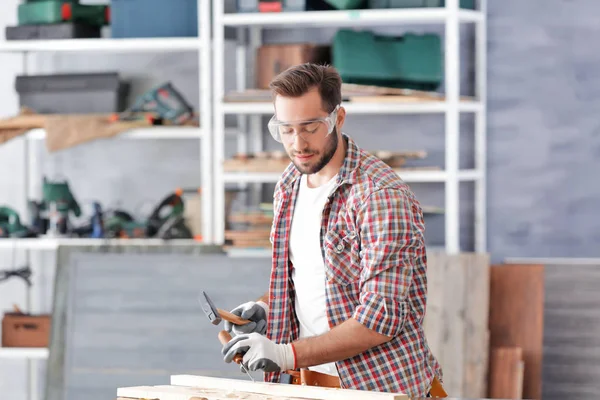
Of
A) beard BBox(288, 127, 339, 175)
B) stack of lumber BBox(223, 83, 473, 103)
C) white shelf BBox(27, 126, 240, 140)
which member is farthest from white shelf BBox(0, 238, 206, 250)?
beard BBox(288, 127, 339, 175)

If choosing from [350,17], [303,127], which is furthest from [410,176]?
[303,127]

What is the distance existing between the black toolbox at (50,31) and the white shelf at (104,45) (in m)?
0.03

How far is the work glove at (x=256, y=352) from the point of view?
7.36ft

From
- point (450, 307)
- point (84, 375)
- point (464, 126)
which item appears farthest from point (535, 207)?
point (84, 375)

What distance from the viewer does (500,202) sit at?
4711 mm

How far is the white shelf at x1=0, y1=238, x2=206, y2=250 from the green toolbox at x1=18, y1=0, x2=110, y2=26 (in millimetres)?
1042

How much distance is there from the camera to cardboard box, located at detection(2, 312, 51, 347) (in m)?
4.67

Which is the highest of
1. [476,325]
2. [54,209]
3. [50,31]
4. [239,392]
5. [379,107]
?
[50,31]

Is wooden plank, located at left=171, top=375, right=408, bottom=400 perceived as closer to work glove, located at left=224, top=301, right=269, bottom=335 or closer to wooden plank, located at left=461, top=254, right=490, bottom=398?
work glove, located at left=224, top=301, right=269, bottom=335

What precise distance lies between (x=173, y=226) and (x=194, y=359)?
0.63 m

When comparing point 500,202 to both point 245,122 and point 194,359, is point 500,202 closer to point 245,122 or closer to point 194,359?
point 245,122

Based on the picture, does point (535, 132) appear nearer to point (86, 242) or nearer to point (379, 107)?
point (379, 107)

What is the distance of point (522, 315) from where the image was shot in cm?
427

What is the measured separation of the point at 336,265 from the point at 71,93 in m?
2.55
